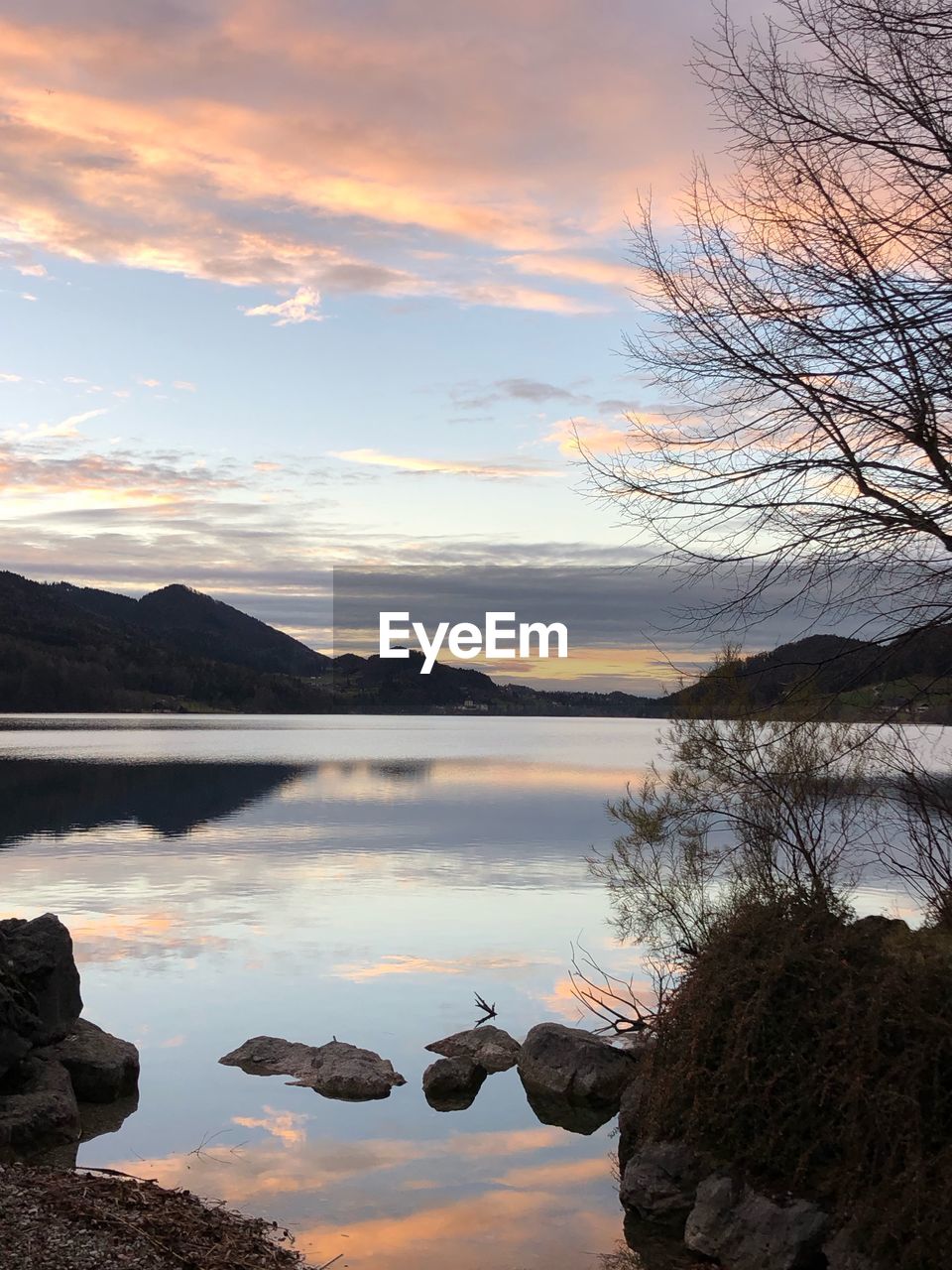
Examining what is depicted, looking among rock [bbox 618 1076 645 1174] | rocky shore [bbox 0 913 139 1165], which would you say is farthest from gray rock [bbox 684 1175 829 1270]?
rocky shore [bbox 0 913 139 1165]

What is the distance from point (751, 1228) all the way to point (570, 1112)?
6.72 metres

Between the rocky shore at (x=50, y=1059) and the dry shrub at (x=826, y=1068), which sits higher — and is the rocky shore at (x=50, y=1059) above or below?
below

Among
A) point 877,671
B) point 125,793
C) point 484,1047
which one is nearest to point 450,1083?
point 484,1047

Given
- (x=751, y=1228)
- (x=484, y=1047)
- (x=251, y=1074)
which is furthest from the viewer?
(x=484, y=1047)

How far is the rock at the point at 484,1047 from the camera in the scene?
64.2 feet

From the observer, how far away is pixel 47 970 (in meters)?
17.6

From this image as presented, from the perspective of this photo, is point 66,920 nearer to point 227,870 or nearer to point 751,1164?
point 227,870

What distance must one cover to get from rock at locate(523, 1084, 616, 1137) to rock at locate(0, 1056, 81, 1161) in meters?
6.94

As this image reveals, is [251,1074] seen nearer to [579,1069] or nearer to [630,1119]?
[579,1069]

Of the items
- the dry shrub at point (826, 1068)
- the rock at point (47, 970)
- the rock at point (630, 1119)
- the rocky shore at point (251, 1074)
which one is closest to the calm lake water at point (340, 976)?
the rocky shore at point (251, 1074)

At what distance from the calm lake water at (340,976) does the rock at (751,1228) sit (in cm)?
159

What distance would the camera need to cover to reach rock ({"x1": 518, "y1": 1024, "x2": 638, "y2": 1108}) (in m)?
17.7

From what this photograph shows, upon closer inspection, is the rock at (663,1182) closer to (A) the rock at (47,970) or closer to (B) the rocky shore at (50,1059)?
(B) the rocky shore at (50,1059)

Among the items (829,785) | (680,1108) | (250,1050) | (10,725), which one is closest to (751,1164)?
(680,1108)
